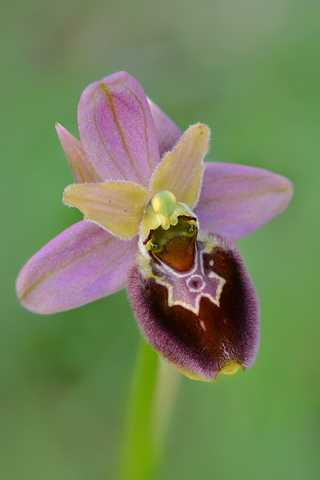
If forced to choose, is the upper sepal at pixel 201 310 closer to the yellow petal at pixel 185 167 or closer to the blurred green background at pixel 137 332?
the yellow petal at pixel 185 167

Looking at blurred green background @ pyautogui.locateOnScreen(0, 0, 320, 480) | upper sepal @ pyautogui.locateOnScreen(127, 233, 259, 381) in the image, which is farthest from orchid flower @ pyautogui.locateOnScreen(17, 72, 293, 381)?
blurred green background @ pyautogui.locateOnScreen(0, 0, 320, 480)

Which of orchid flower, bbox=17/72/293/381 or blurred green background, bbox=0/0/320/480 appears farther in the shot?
blurred green background, bbox=0/0/320/480

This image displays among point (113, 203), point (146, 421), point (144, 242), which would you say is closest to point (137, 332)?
point (146, 421)

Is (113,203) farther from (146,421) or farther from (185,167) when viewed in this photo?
(146,421)

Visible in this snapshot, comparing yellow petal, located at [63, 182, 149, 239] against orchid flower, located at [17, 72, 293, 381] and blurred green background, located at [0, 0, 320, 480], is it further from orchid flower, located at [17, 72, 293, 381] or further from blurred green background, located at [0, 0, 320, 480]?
blurred green background, located at [0, 0, 320, 480]

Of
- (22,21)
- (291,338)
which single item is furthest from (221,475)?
(22,21)

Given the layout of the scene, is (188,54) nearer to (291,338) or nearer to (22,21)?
(22,21)
